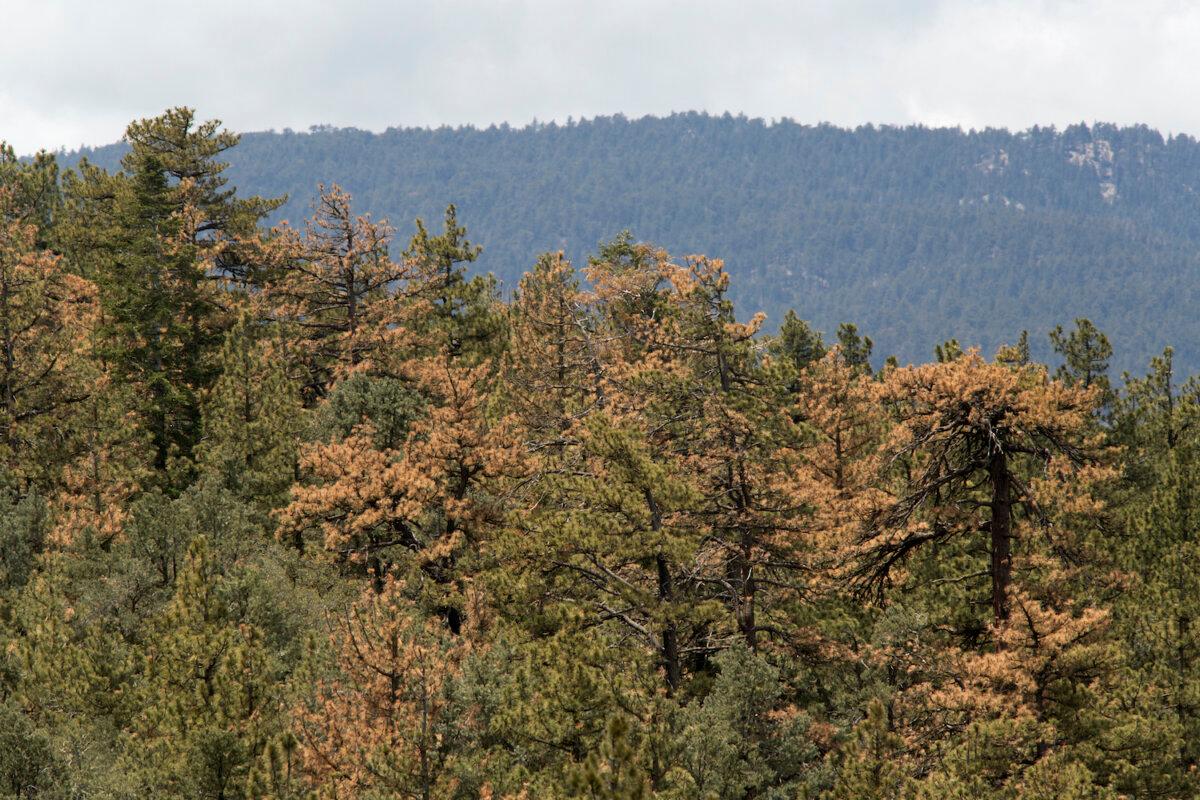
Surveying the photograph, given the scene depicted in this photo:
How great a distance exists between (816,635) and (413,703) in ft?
Answer: 29.8

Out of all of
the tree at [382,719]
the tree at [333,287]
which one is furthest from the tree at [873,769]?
the tree at [333,287]

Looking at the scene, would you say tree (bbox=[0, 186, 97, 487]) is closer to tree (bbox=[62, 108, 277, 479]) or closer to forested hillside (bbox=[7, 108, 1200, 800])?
forested hillside (bbox=[7, 108, 1200, 800])

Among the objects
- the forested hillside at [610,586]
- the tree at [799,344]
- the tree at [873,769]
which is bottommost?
the tree at [873,769]

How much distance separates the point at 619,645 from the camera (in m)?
20.4

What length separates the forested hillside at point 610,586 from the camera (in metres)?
16.4

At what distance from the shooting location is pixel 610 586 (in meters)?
21.3

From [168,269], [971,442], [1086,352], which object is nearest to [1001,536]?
[971,442]

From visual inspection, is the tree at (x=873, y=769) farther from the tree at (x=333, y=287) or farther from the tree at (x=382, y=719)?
the tree at (x=333, y=287)

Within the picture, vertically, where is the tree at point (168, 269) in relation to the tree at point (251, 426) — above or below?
above

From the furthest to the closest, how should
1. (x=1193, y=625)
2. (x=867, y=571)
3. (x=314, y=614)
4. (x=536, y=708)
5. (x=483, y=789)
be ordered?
(x=314, y=614) → (x=1193, y=625) → (x=867, y=571) → (x=536, y=708) → (x=483, y=789)

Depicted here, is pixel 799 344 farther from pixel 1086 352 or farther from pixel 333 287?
pixel 333 287

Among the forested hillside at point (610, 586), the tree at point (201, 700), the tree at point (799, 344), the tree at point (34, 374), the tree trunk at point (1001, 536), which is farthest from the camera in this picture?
the tree at point (799, 344)

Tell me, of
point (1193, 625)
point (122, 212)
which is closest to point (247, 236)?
point (122, 212)

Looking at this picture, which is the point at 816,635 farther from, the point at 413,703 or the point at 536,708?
the point at 413,703
